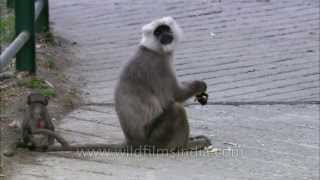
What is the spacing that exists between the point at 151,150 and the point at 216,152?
1.54 ft

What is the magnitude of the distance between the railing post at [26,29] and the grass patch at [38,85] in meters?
0.15

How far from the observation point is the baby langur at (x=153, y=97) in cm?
583

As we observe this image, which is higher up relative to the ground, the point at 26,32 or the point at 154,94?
the point at 26,32

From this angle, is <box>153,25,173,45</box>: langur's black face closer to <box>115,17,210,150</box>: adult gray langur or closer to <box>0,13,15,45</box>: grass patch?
<box>115,17,210,150</box>: adult gray langur

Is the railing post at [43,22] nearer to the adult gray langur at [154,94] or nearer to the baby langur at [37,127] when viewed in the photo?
the adult gray langur at [154,94]

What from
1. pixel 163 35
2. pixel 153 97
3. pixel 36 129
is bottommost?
pixel 36 129

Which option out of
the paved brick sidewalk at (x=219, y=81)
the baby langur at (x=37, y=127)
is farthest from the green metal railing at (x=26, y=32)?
the baby langur at (x=37, y=127)

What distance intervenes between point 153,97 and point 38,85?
1634 mm

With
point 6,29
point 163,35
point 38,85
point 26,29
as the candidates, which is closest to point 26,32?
point 26,29

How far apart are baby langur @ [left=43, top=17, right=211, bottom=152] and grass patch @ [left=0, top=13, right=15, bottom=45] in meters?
2.51

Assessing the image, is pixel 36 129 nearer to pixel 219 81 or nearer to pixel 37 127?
pixel 37 127

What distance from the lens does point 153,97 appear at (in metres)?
5.87

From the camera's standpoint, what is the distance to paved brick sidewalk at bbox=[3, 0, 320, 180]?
5.63 meters

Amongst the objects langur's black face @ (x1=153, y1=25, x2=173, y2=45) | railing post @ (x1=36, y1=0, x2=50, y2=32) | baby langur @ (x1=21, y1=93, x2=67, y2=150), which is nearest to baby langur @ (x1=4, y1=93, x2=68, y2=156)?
baby langur @ (x1=21, y1=93, x2=67, y2=150)
